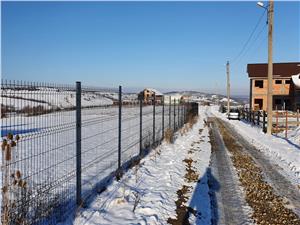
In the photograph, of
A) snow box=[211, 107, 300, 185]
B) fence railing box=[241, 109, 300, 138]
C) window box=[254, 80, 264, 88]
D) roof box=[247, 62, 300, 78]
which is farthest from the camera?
window box=[254, 80, 264, 88]

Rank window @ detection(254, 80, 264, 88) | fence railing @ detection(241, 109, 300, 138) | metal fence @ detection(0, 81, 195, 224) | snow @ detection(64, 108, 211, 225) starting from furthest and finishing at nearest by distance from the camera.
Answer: window @ detection(254, 80, 264, 88)
fence railing @ detection(241, 109, 300, 138)
snow @ detection(64, 108, 211, 225)
metal fence @ detection(0, 81, 195, 224)

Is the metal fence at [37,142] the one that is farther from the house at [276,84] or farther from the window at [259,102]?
the window at [259,102]

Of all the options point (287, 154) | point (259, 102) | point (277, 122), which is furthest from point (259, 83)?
point (287, 154)

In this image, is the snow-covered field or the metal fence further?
the snow-covered field

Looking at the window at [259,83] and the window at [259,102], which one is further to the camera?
the window at [259,102]

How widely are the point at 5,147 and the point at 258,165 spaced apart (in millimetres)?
9194

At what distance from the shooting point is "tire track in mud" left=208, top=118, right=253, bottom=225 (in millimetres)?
6249

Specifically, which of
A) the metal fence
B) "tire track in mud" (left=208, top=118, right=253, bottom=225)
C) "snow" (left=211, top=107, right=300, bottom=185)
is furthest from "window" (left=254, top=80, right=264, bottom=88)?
the metal fence

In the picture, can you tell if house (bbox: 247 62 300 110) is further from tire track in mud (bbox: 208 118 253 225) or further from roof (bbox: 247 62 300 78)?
tire track in mud (bbox: 208 118 253 225)

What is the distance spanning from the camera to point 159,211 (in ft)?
20.6

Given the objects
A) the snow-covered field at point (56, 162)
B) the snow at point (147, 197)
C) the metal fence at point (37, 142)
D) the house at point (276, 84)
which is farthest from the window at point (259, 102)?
the metal fence at point (37, 142)

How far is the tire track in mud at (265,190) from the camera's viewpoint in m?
6.30

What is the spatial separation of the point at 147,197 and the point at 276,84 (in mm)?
49470

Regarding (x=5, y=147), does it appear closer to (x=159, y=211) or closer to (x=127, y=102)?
(x=159, y=211)
